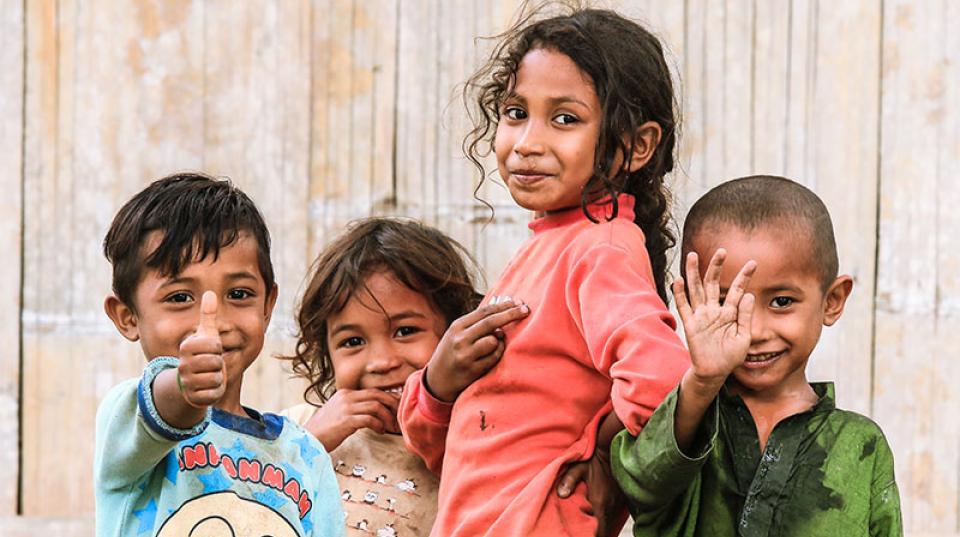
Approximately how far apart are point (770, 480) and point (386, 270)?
3.65 feet

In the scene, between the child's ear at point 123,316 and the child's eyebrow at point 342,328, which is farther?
the child's eyebrow at point 342,328

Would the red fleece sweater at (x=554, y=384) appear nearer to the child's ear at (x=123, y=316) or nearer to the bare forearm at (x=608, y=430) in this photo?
the bare forearm at (x=608, y=430)

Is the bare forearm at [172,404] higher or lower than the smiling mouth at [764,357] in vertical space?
lower

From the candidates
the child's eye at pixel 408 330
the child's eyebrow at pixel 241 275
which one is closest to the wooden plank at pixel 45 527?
the child's eye at pixel 408 330

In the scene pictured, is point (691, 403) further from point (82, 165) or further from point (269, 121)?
point (82, 165)

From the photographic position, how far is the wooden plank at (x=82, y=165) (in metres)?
4.94

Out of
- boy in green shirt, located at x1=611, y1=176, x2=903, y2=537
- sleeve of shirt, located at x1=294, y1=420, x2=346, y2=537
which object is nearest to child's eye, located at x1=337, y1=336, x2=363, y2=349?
sleeve of shirt, located at x1=294, y1=420, x2=346, y2=537

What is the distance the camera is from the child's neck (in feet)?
9.27

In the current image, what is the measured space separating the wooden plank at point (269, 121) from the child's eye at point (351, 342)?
4.66ft

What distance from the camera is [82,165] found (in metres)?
4.98

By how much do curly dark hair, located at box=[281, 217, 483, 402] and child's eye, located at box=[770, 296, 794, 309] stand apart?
933 mm

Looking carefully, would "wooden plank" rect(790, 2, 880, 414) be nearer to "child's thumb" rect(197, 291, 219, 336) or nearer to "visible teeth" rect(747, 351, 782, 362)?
"visible teeth" rect(747, 351, 782, 362)

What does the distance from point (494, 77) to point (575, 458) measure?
0.83 metres

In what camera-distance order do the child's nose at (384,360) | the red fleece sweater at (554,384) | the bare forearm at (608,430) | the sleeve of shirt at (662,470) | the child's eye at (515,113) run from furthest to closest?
1. the child's nose at (384,360)
2. the child's eye at (515,113)
3. the bare forearm at (608,430)
4. the red fleece sweater at (554,384)
5. the sleeve of shirt at (662,470)
